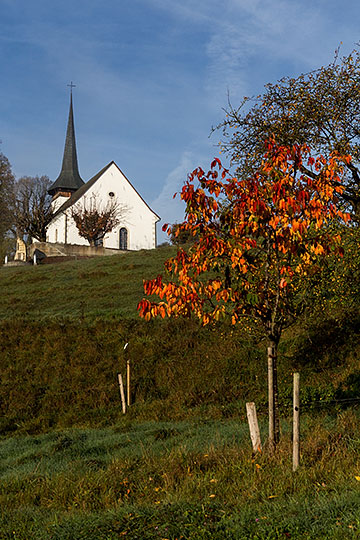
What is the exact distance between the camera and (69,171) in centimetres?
8362

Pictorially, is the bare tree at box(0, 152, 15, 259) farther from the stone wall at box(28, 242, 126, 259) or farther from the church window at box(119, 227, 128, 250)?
the church window at box(119, 227, 128, 250)

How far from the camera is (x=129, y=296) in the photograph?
2847cm

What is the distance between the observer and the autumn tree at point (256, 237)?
7766 millimetres

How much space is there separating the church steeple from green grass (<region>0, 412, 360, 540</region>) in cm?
7388

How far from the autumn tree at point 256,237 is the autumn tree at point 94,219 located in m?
54.8

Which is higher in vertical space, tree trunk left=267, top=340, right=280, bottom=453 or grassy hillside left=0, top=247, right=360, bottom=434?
tree trunk left=267, top=340, right=280, bottom=453

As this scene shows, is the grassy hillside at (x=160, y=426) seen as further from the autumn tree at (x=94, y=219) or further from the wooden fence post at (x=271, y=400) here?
the autumn tree at (x=94, y=219)

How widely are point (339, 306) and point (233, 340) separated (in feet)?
16.7

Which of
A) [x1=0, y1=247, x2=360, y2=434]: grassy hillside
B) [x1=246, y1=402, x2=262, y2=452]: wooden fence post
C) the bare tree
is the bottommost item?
[x1=0, y1=247, x2=360, y2=434]: grassy hillside

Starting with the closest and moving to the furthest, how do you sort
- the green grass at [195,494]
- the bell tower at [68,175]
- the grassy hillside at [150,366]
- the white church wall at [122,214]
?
the green grass at [195,494] → the grassy hillside at [150,366] → the white church wall at [122,214] → the bell tower at [68,175]

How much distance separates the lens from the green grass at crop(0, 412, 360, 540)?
5133 mm

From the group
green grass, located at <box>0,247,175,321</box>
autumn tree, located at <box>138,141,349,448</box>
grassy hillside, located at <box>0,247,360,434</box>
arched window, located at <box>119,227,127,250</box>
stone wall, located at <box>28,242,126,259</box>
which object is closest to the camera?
autumn tree, located at <box>138,141,349,448</box>

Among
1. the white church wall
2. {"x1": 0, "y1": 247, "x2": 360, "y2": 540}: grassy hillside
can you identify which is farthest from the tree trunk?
the white church wall

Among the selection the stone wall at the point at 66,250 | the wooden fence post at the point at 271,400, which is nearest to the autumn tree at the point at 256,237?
the wooden fence post at the point at 271,400
